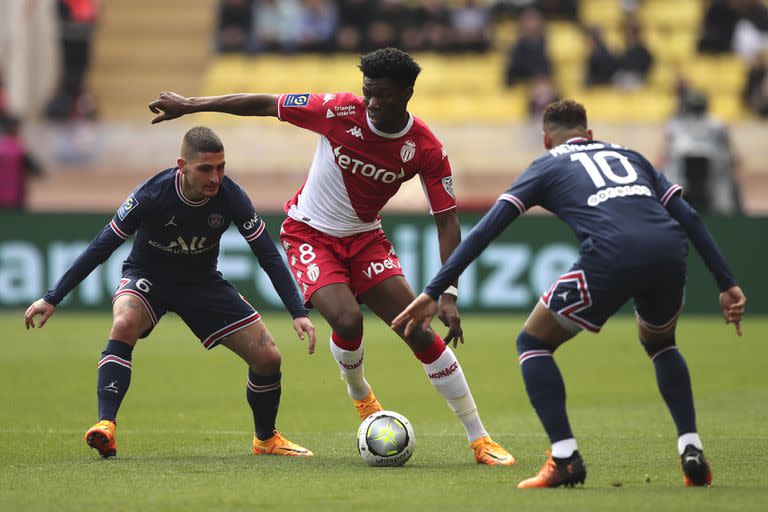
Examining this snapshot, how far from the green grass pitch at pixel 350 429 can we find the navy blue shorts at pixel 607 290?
87 cm

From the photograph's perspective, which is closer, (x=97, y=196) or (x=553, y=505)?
(x=553, y=505)

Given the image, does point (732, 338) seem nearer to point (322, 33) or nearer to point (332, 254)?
point (332, 254)

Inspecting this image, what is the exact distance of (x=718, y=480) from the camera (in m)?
6.69

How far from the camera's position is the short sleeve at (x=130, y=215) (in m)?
7.90

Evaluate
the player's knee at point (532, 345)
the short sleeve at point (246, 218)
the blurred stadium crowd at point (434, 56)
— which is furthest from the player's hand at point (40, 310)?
the blurred stadium crowd at point (434, 56)

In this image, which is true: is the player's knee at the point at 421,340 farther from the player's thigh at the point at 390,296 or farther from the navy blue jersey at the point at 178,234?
the navy blue jersey at the point at 178,234

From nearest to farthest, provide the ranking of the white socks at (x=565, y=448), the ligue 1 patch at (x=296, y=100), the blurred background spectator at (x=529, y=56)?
the white socks at (x=565, y=448) < the ligue 1 patch at (x=296, y=100) < the blurred background spectator at (x=529, y=56)

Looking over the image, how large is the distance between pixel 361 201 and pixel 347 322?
2.84 feet

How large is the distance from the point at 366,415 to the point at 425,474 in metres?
1.48

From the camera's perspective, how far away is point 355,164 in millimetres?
8125

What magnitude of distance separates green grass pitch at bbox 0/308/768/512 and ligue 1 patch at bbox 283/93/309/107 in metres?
2.15

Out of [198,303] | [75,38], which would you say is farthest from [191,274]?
[75,38]

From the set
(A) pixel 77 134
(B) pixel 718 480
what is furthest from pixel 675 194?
(A) pixel 77 134

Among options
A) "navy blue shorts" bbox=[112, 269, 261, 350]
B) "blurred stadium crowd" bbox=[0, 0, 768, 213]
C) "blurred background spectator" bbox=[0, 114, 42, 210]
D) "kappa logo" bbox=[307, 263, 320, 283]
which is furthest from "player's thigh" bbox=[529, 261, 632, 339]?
"blurred stadium crowd" bbox=[0, 0, 768, 213]
